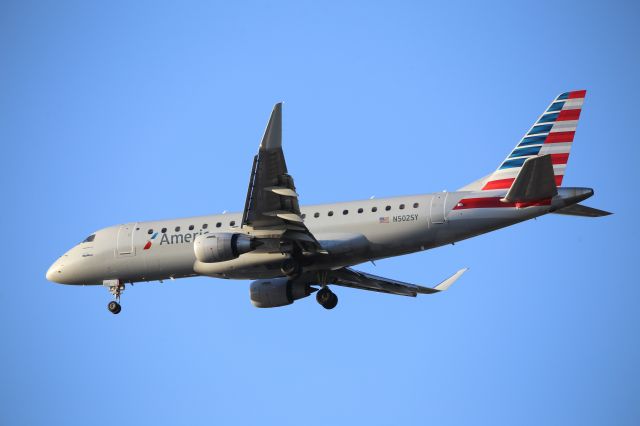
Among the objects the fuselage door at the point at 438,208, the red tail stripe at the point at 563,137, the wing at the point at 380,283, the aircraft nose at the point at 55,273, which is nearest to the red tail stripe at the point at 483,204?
the fuselage door at the point at 438,208

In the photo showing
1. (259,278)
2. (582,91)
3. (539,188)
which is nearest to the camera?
(539,188)

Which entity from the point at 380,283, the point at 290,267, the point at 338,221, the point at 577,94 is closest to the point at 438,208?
the point at 338,221

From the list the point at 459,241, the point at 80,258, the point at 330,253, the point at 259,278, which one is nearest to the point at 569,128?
the point at 459,241

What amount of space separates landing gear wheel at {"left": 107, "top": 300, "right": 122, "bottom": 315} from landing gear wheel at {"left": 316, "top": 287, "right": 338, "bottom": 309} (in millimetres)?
8702

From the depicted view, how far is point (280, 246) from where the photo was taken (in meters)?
40.1

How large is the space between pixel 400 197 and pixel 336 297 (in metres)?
6.94

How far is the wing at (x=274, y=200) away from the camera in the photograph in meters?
35.7

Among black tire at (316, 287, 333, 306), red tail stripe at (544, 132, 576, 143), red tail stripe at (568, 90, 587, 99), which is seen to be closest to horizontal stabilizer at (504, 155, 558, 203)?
red tail stripe at (544, 132, 576, 143)

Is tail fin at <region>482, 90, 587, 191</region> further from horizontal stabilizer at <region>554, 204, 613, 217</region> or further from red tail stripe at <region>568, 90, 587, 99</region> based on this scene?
horizontal stabilizer at <region>554, 204, 613, 217</region>

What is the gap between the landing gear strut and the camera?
44812mm

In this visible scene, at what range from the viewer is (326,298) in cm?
4516

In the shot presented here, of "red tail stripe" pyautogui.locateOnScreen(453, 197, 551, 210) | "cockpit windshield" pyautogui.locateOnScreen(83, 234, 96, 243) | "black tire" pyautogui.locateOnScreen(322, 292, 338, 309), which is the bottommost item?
"black tire" pyautogui.locateOnScreen(322, 292, 338, 309)

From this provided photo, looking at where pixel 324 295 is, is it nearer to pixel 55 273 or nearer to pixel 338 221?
pixel 338 221

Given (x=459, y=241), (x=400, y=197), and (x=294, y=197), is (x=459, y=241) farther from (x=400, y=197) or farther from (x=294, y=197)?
(x=294, y=197)
